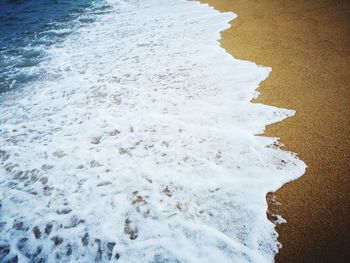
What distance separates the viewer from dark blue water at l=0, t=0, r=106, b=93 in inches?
244

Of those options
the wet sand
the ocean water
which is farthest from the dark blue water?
the wet sand

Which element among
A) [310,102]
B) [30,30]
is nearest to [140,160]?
[310,102]

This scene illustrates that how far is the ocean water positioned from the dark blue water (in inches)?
7.3

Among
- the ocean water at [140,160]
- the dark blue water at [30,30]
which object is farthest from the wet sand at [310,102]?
the dark blue water at [30,30]

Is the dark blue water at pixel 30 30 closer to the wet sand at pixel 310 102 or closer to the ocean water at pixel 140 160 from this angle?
the ocean water at pixel 140 160

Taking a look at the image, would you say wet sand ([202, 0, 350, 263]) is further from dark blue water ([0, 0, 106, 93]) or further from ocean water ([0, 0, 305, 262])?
dark blue water ([0, 0, 106, 93])

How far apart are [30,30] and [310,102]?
1027 centimetres

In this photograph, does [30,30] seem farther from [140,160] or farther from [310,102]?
[310,102]

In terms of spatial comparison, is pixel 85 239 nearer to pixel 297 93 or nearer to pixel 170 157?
pixel 170 157

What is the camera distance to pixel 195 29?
732 cm

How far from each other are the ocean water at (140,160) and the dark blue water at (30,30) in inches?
7.3

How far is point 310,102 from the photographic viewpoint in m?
3.63

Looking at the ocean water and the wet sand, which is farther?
the ocean water

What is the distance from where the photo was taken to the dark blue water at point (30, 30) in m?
6.19
